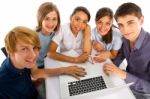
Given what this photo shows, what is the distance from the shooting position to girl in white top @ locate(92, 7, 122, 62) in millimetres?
1790

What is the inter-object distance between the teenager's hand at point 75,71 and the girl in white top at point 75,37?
0.17m

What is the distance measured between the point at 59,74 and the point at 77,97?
248mm

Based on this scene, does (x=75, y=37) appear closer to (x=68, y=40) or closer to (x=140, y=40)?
(x=68, y=40)

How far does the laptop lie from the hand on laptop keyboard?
A: 22mm

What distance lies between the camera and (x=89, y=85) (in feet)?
4.38

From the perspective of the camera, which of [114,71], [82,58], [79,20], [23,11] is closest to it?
[114,71]

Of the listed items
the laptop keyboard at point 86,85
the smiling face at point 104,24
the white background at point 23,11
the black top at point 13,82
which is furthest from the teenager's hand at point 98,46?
the white background at point 23,11

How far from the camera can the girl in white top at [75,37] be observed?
172cm

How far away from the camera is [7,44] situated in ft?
4.19

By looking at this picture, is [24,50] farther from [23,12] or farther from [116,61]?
[23,12]

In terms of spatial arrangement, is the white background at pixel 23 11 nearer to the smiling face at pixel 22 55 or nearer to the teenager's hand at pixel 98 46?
the teenager's hand at pixel 98 46

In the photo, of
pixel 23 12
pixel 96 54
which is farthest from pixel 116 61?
pixel 23 12

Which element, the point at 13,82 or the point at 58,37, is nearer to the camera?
the point at 13,82

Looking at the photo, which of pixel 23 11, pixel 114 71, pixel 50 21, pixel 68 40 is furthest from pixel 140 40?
pixel 23 11
